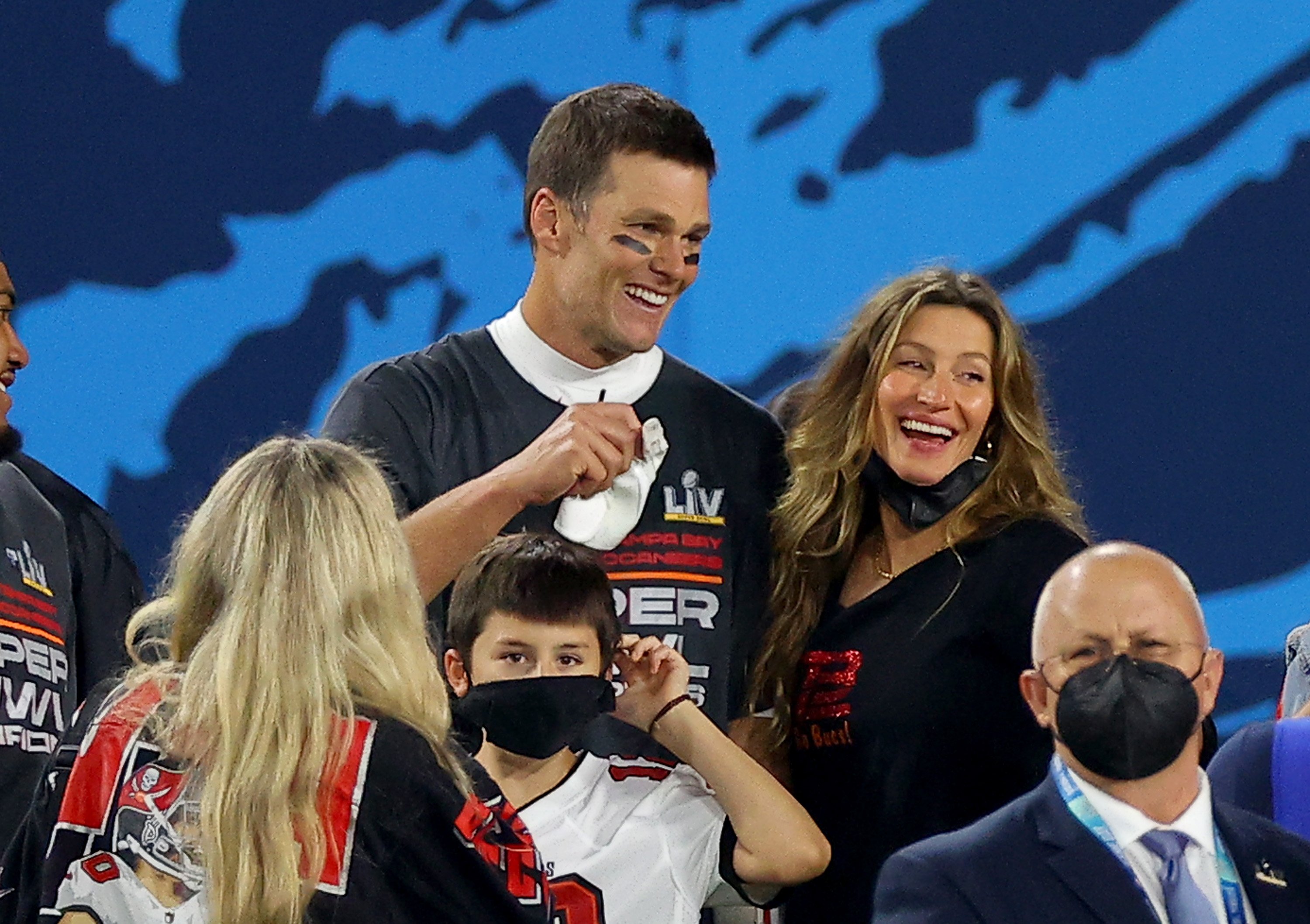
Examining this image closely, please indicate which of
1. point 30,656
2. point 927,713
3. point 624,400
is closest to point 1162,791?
point 927,713

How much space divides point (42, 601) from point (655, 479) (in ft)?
2.98

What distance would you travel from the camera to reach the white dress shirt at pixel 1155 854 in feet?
6.29

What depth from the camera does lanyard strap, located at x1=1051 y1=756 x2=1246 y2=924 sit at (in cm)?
191

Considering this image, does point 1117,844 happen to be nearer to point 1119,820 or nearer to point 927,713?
point 1119,820

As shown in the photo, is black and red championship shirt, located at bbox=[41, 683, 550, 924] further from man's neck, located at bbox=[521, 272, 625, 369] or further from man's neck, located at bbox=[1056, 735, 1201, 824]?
man's neck, located at bbox=[521, 272, 625, 369]

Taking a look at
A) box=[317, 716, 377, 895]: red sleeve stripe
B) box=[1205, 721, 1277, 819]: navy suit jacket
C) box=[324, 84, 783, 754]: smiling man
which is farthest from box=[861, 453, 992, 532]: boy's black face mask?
box=[317, 716, 377, 895]: red sleeve stripe

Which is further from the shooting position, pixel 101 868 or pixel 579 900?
pixel 579 900

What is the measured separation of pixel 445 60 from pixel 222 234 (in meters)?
0.66

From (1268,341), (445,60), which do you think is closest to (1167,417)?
(1268,341)

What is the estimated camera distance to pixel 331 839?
1.77m

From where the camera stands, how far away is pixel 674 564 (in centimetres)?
259

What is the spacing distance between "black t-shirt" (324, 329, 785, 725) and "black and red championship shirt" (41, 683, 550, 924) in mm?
731

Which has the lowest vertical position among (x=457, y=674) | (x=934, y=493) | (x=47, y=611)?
(x=457, y=674)

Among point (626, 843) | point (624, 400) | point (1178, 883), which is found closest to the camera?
point (1178, 883)
